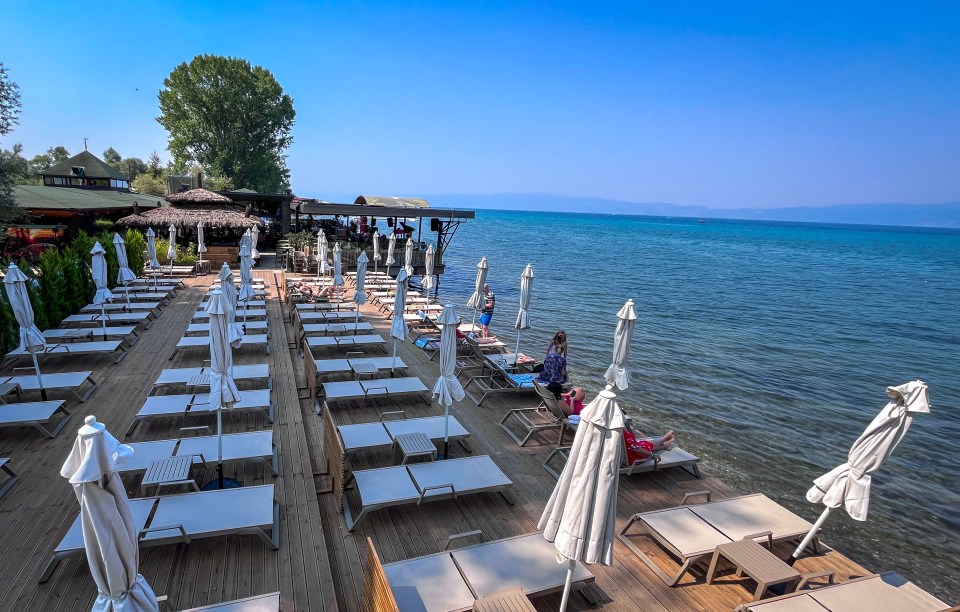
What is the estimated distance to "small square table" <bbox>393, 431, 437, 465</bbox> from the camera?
5.78 m

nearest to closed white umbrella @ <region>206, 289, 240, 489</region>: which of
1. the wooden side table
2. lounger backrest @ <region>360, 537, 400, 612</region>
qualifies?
lounger backrest @ <region>360, 537, 400, 612</region>

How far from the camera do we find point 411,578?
12.6ft

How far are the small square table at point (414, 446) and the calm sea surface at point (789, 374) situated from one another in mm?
5660

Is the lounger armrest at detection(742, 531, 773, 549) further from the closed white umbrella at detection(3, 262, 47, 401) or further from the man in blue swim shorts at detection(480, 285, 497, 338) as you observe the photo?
the closed white umbrella at detection(3, 262, 47, 401)

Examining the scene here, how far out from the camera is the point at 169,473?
5.03 m

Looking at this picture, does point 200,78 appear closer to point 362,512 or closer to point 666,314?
point 666,314

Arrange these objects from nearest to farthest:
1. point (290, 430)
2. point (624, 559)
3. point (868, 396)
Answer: point (624, 559), point (290, 430), point (868, 396)

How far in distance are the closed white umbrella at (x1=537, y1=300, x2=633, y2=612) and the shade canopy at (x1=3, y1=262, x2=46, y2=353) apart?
27.2 ft

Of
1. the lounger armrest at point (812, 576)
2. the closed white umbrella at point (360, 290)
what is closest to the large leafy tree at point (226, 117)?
the closed white umbrella at point (360, 290)

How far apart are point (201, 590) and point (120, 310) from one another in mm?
10987

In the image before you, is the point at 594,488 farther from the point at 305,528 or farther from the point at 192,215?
the point at 192,215

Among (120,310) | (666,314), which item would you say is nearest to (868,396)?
(666,314)

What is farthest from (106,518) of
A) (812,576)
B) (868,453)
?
(868,453)

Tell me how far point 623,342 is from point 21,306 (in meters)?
9.13
